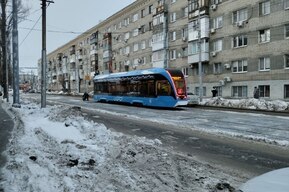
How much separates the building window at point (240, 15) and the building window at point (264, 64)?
457cm

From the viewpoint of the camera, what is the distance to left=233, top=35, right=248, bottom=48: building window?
1414 inches

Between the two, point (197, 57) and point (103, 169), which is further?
point (197, 57)

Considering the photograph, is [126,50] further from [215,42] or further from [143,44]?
[215,42]

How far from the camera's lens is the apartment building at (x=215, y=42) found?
107 ft

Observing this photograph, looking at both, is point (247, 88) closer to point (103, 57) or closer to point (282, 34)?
point (282, 34)

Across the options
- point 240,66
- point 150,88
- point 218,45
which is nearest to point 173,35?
point 218,45

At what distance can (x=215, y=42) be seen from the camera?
4003cm

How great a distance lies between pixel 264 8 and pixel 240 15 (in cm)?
321

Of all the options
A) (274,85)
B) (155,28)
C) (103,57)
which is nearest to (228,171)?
(274,85)

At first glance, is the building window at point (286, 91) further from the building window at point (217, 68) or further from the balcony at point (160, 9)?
the balcony at point (160, 9)

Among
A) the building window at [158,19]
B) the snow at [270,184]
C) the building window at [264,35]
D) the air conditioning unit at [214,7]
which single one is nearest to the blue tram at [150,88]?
the building window at [264,35]

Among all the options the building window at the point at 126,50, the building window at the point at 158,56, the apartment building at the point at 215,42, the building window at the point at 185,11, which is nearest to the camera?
the apartment building at the point at 215,42

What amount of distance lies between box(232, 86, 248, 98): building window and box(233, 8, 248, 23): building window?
665cm

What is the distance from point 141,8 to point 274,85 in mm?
31527
